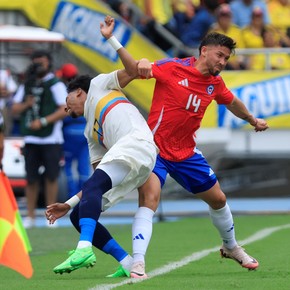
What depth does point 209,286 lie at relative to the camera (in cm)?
872

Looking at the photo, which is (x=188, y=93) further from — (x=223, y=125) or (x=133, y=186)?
(x=223, y=125)

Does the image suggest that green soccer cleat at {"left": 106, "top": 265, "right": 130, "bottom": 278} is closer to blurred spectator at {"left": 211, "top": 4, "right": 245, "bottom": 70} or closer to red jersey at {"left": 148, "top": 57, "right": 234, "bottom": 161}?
red jersey at {"left": 148, "top": 57, "right": 234, "bottom": 161}

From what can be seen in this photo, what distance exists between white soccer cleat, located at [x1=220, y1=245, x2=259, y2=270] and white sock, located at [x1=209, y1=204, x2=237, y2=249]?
0.15ft

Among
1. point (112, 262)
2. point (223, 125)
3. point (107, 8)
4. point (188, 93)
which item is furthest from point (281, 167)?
point (188, 93)

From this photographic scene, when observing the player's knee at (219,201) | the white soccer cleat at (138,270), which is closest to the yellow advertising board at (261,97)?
the player's knee at (219,201)

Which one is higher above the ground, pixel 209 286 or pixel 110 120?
pixel 110 120

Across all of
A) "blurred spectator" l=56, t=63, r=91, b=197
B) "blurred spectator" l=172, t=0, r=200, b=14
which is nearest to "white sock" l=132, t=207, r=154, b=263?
"blurred spectator" l=56, t=63, r=91, b=197

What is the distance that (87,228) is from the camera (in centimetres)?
902

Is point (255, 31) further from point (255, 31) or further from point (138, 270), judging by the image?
point (138, 270)

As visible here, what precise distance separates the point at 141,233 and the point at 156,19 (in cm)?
1309

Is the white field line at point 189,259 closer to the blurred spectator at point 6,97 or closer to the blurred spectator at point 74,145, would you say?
the blurred spectator at point 74,145

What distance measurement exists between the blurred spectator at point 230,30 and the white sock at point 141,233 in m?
11.5

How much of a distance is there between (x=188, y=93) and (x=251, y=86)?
1080cm

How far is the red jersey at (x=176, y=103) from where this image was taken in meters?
9.84
